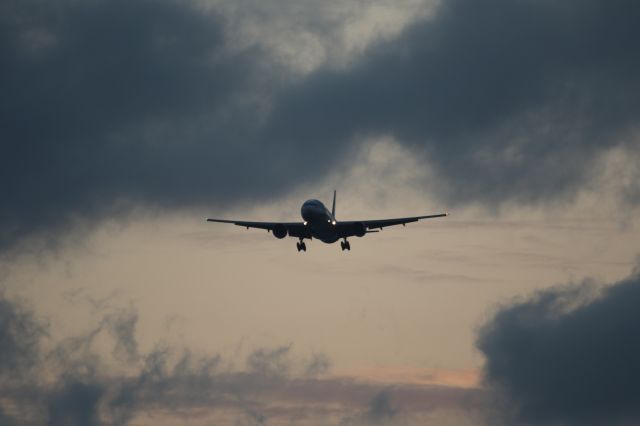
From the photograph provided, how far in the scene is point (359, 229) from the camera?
4424 inches

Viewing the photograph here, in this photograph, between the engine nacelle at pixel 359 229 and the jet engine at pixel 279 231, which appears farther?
the jet engine at pixel 279 231

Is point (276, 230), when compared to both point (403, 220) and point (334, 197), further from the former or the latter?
point (334, 197)

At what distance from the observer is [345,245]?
118m

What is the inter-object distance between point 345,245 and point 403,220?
8394mm

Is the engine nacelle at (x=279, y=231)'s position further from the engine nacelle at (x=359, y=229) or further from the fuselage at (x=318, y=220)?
the engine nacelle at (x=359, y=229)

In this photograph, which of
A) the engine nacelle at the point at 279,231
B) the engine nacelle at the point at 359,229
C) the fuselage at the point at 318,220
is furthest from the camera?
the engine nacelle at the point at 279,231

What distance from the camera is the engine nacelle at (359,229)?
112 meters

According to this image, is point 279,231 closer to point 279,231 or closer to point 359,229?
point 279,231

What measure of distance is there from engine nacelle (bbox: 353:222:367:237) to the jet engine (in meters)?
9.10

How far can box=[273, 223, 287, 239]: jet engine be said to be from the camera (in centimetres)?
11425

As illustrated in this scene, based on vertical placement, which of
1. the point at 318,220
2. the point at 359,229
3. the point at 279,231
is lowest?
the point at 318,220

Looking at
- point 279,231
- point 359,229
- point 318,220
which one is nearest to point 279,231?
point 279,231

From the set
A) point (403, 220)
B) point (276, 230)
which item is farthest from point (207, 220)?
point (403, 220)

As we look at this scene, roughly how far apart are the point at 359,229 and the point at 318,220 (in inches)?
267
